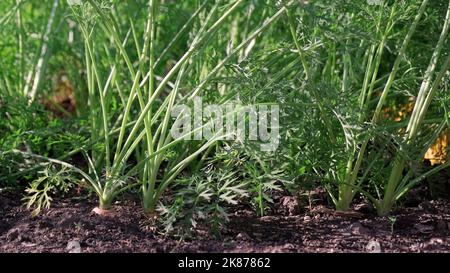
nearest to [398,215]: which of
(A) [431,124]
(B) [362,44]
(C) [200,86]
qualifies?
(A) [431,124]

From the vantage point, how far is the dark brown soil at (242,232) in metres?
2.45

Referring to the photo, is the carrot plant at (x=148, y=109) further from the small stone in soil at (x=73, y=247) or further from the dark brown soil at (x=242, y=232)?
the small stone in soil at (x=73, y=247)

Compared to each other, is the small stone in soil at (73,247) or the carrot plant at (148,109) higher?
the carrot plant at (148,109)

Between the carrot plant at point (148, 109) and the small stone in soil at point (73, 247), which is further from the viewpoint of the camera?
the carrot plant at point (148, 109)

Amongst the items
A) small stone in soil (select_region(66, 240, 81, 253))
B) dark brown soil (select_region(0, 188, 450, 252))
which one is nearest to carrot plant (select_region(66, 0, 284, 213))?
dark brown soil (select_region(0, 188, 450, 252))

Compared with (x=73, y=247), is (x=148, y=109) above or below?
above

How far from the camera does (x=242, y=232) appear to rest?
2568 mm

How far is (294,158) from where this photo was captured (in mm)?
2551

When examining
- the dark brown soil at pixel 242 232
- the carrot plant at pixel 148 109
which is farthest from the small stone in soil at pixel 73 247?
the carrot plant at pixel 148 109

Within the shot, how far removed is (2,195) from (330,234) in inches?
46.3

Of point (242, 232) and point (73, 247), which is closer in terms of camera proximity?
point (73, 247)

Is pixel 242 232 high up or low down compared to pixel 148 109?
down

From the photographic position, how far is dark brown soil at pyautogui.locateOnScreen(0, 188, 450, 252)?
2453mm
